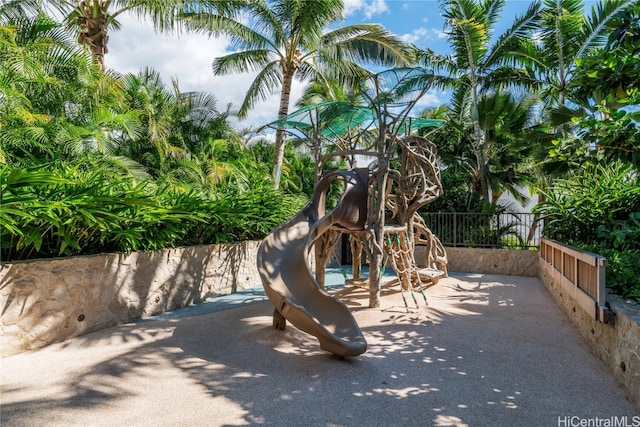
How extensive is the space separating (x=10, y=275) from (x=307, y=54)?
33.8 feet

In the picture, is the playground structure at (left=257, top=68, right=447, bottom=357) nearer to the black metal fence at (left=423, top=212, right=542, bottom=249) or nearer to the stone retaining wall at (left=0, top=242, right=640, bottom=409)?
the stone retaining wall at (left=0, top=242, right=640, bottom=409)

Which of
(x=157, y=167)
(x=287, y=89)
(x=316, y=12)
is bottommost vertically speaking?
(x=157, y=167)

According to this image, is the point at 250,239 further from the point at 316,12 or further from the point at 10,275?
the point at 316,12

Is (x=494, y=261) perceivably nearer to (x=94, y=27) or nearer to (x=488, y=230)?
(x=488, y=230)

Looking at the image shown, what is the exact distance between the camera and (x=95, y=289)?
5289mm

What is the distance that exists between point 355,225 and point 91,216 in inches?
152

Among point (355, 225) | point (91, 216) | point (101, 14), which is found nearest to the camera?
point (91, 216)

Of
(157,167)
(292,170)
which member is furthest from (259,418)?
(292,170)

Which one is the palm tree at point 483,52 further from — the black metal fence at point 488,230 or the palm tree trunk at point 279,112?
the palm tree trunk at point 279,112

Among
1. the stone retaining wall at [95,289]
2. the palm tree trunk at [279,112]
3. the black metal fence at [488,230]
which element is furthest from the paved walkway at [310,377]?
the palm tree trunk at [279,112]

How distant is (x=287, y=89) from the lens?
39.2 ft

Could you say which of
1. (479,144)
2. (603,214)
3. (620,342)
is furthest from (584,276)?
(479,144)

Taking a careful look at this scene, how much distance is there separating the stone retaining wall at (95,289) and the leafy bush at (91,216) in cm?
24

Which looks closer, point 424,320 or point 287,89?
point 424,320
